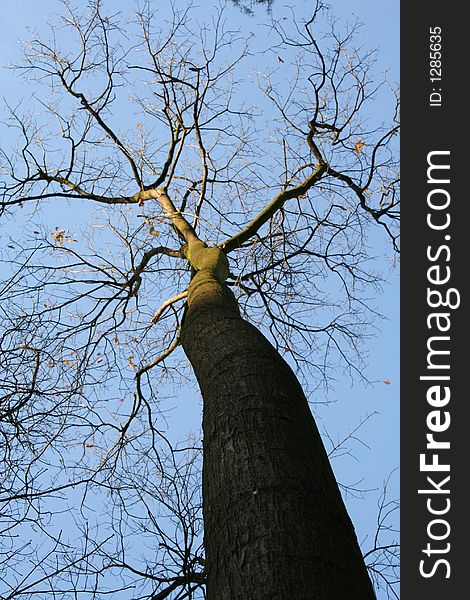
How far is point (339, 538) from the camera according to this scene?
152 cm

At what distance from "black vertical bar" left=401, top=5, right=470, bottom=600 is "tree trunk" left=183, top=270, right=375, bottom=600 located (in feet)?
2.75

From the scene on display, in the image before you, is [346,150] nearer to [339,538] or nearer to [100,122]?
[100,122]

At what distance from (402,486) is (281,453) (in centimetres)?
119

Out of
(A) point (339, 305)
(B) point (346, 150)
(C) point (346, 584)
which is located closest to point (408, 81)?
(B) point (346, 150)

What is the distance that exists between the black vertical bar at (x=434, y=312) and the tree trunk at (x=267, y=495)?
2.75ft

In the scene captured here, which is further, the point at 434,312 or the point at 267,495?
the point at 434,312

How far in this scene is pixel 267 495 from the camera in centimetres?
158

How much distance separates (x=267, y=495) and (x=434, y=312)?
1.69 metres

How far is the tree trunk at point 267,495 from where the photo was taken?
138 cm

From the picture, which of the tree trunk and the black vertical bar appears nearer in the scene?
the tree trunk

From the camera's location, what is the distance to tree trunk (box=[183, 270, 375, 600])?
4.54ft

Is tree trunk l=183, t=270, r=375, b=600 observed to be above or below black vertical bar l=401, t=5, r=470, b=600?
below

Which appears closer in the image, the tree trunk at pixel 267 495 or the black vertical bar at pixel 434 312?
the tree trunk at pixel 267 495

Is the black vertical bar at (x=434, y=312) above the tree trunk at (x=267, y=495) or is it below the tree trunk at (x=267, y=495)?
above
